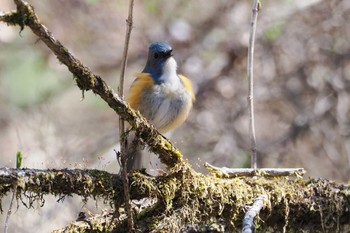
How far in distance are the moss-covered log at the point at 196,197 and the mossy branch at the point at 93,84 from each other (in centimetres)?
11

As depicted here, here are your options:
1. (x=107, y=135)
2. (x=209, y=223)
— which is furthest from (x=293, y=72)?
(x=209, y=223)

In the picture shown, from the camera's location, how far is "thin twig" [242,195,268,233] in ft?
8.20

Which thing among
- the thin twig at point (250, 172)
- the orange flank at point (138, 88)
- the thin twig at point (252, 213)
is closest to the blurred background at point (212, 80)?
the orange flank at point (138, 88)

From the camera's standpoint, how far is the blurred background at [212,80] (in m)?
6.20

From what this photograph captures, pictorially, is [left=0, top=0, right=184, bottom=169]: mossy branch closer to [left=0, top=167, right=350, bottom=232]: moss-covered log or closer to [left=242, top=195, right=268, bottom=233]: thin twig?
[left=0, top=167, right=350, bottom=232]: moss-covered log

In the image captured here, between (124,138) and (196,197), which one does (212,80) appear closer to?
(196,197)

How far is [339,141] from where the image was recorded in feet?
20.2

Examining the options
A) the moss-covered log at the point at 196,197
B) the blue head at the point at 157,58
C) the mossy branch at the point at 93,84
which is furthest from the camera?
the blue head at the point at 157,58

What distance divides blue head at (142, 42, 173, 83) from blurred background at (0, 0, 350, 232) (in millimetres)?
1227

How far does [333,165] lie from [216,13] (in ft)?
6.50

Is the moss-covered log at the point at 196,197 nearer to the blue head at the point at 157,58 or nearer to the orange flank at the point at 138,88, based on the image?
the orange flank at the point at 138,88

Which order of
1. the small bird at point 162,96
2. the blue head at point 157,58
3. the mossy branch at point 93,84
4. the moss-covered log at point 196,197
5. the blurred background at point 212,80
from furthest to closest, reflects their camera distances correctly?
1. the blurred background at point 212,80
2. the blue head at point 157,58
3. the small bird at point 162,96
4. the moss-covered log at point 196,197
5. the mossy branch at point 93,84

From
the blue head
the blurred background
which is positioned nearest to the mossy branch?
the blue head

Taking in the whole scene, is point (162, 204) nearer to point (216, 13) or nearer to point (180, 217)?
point (180, 217)
